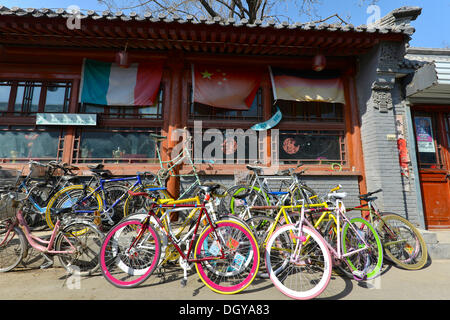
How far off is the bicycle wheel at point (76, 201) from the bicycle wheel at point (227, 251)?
8.49 ft

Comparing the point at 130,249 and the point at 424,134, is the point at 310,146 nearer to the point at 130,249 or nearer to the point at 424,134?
the point at 424,134

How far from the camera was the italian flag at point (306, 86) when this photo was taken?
582cm

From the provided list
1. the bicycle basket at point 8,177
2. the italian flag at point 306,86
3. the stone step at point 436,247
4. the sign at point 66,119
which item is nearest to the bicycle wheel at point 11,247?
the bicycle basket at point 8,177

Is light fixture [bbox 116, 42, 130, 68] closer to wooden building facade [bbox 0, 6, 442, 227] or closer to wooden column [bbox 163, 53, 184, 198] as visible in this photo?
wooden building facade [bbox 0, 6, 442, 227]

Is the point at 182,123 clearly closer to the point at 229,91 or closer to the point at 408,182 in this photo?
the point at 229,91

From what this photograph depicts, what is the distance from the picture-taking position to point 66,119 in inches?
211

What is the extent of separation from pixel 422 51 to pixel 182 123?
7887mm

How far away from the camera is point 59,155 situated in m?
5.39

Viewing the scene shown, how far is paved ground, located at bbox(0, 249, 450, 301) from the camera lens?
2.74 m

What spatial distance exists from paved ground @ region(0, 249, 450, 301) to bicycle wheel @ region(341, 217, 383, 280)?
0.53 ft

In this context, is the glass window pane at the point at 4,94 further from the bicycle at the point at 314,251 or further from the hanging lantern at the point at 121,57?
the bicycle at the point at 314,251
